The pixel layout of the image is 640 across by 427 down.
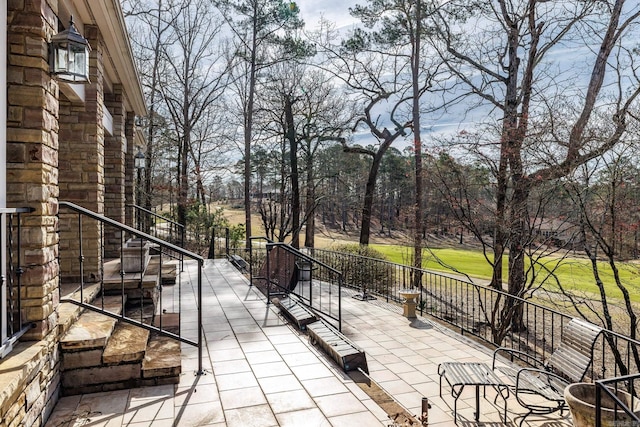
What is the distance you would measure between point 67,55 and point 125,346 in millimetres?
2185

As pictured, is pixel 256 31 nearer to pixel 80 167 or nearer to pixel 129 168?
pixel 129 168

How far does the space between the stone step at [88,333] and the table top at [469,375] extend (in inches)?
110

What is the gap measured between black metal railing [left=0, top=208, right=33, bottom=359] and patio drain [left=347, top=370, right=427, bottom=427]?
2392 millimetres

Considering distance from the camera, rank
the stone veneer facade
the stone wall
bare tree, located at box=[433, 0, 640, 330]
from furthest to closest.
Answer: bare tree, located at box=[433, 0, 640, 330], the stone wall, the stone veneer facade

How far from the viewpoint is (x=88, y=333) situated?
323cm

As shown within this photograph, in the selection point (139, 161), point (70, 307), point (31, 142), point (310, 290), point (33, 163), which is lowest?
point (310, 290)

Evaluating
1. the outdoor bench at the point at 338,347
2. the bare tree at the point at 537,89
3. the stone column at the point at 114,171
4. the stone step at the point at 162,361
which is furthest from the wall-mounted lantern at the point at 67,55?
the bare tree at the point at 537,89

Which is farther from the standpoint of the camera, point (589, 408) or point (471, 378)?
point (471, 378)

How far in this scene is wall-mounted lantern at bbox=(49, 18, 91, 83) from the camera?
2836mm

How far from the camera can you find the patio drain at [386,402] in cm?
284

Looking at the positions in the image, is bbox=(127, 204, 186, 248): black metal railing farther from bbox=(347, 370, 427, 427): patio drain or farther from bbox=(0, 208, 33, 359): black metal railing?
bbox=(347, 370, 427, 427): patio drain

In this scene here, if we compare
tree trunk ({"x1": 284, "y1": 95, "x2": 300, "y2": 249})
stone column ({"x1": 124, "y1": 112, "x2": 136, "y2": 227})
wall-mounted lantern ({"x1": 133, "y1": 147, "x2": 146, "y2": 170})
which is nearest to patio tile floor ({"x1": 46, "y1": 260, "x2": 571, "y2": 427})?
stone column ({"x1": 124, "y1": 112, "x2": 136, "y2": 227})

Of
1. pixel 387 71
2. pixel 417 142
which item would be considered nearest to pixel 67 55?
pixel 417 142

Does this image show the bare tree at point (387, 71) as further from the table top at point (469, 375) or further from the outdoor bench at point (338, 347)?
the table top at point (469, 375)
